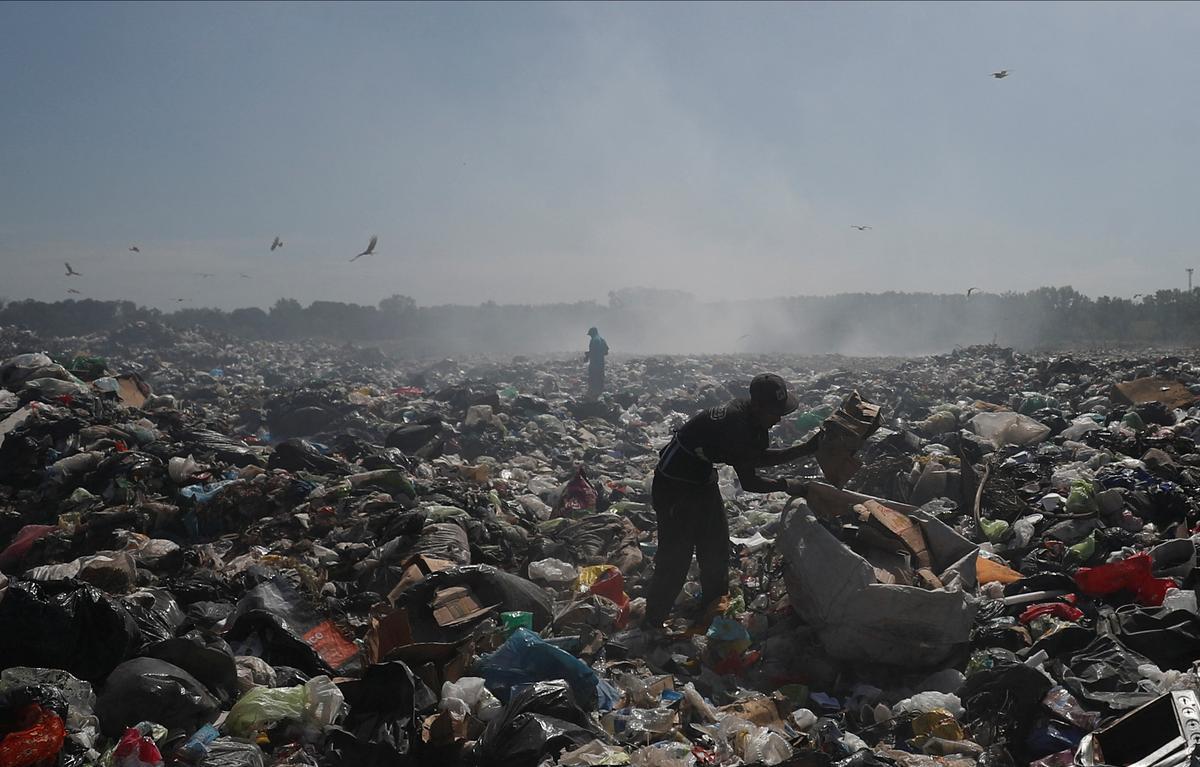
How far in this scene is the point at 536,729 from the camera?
2461 millimetres

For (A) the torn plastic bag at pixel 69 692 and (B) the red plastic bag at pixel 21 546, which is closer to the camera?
(A) the torn plastic bag at pixel 69 692

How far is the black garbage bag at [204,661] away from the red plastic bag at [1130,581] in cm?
406

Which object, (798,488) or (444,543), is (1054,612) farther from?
(444,543)

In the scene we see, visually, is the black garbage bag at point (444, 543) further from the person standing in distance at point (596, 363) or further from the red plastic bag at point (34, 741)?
the person standing in distance at point (596, 363)

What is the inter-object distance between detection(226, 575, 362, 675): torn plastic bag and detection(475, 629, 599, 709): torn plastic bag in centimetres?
72

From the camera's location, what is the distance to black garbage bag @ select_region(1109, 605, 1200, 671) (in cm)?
282

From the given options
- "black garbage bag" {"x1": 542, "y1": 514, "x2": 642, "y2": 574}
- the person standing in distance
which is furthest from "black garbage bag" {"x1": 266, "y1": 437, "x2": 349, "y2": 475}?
the person standing in distance

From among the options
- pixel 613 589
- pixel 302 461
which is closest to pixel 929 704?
pixel 613 589

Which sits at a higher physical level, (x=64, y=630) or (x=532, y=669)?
(x=64, y=630)

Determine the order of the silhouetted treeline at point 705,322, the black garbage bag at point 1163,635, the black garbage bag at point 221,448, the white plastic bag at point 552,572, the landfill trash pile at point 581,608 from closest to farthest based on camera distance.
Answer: the landfill trash pile at point 581,608 → the black garbage bag at point 1163,635 → the white plastic bag at point 552,572 → the black garbage bag at point 221,448 → the silhouetted treeline at point 705,322

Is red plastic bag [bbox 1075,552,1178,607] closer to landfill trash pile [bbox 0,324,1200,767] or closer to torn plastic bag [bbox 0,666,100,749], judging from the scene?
landfill trash pile [bbox 0,324,1200,767]

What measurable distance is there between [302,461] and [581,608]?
3.97 m

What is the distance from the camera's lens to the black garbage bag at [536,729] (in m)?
2.41

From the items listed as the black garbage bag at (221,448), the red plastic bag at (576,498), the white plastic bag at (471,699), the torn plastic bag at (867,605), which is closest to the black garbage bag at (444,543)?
the white plastic bag at (471,699)
